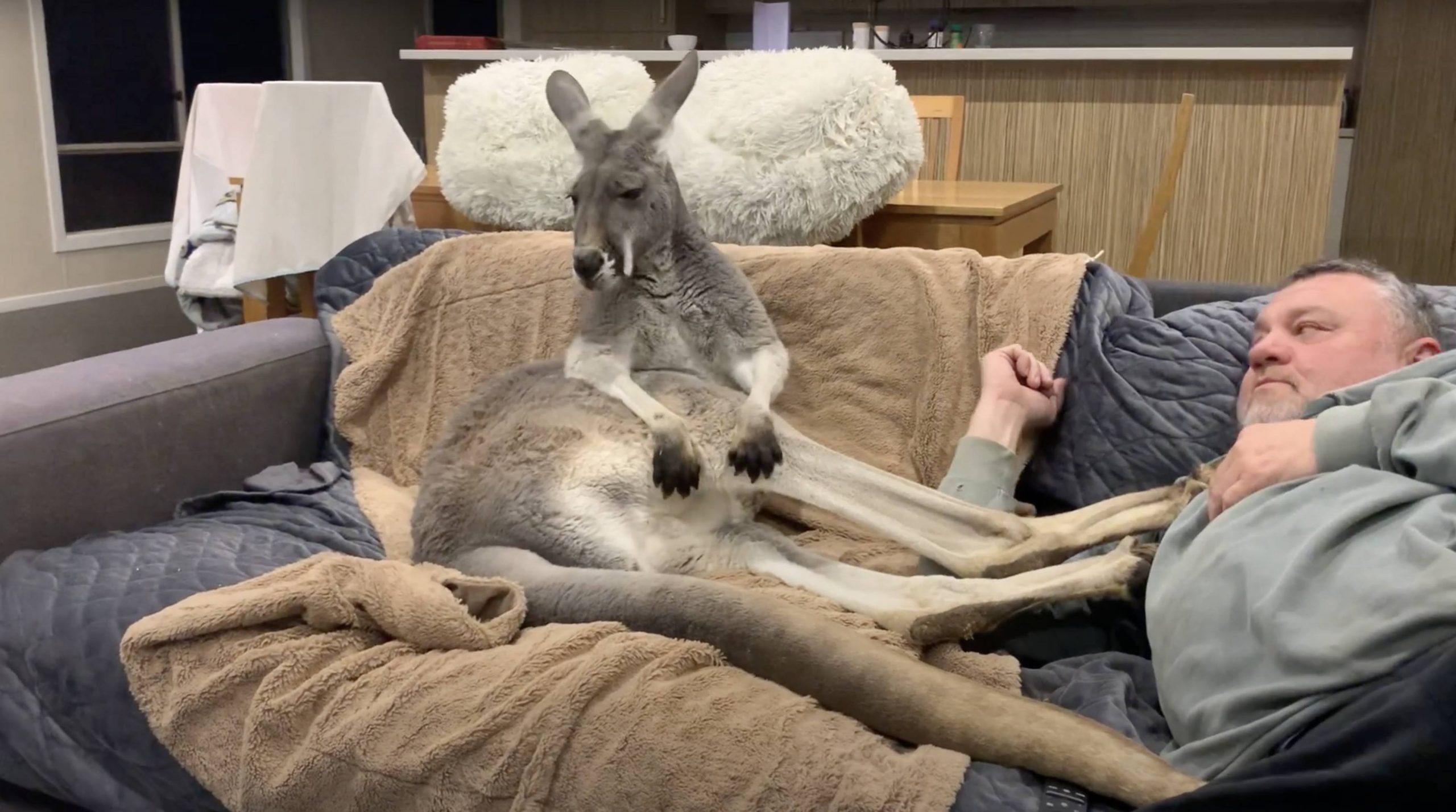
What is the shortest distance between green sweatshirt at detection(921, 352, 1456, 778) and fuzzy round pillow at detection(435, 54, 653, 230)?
1.55 m

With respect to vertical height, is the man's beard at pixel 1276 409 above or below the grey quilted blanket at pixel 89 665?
above

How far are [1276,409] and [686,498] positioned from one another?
87cm

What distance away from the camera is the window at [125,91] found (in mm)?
5176

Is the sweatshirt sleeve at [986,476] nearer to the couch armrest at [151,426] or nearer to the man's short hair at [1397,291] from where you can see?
the man's short hair at [1397,291]

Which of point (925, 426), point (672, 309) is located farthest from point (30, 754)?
point (925, 426)

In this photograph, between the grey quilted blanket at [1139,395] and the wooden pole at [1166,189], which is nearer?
the grey quilted blanket at [1139,395]

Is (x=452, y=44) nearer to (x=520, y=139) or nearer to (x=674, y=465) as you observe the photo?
(x=520, y=139)

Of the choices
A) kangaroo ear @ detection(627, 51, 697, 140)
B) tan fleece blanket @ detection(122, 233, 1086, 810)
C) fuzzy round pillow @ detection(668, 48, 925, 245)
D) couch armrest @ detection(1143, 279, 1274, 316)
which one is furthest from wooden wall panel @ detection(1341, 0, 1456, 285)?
kangaroo ear @ detection(627, 51, 697, 140)

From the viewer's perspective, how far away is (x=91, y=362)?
193 cm

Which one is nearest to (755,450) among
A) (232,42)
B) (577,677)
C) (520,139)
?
(577,677)

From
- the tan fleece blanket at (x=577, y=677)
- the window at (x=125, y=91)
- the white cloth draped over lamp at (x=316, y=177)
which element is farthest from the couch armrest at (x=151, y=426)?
the window at (x=125, y=91)

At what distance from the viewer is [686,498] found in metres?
1.76

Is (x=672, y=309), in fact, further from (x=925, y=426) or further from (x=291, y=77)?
(x=291, y=77)

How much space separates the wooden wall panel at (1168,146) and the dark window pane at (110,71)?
397cm
